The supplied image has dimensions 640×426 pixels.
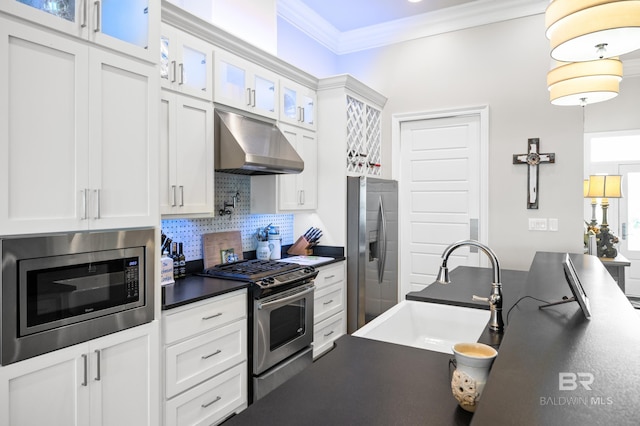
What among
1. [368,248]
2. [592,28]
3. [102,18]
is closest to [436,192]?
[368,248]

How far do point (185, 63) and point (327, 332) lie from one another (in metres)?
2.48

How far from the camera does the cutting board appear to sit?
3141 mm

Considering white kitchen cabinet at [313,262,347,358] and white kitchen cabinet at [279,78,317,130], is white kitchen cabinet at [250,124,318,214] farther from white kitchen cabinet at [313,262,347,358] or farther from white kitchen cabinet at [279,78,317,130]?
white kitchen cabinet at [313,262,347,358]

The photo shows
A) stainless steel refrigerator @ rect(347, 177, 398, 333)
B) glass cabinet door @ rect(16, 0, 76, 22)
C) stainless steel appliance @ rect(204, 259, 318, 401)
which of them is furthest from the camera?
stainless steel refrigerator @ rect(347, 177, 398, 333)

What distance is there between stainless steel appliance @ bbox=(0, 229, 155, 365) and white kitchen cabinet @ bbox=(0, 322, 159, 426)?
1.9 inches

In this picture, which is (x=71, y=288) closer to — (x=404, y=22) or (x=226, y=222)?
(x=226, y=222)

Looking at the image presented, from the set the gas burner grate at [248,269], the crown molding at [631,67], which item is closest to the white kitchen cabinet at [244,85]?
the gas burner grate at [248,269]

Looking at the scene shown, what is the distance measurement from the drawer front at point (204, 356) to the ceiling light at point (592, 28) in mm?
2260

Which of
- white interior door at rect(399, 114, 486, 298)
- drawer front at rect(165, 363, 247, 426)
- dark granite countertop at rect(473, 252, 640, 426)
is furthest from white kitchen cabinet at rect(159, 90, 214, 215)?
white interior door at rect(399, 114, 486, 298)

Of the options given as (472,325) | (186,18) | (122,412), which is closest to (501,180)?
(472,325)

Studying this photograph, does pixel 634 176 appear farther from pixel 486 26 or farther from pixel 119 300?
→ pixel 119 300

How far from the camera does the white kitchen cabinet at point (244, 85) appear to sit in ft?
9.33

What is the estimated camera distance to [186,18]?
2549 millimetres

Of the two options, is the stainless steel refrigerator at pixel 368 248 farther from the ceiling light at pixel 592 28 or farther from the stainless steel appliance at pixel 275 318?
the ceiling light at pixel 592 28
